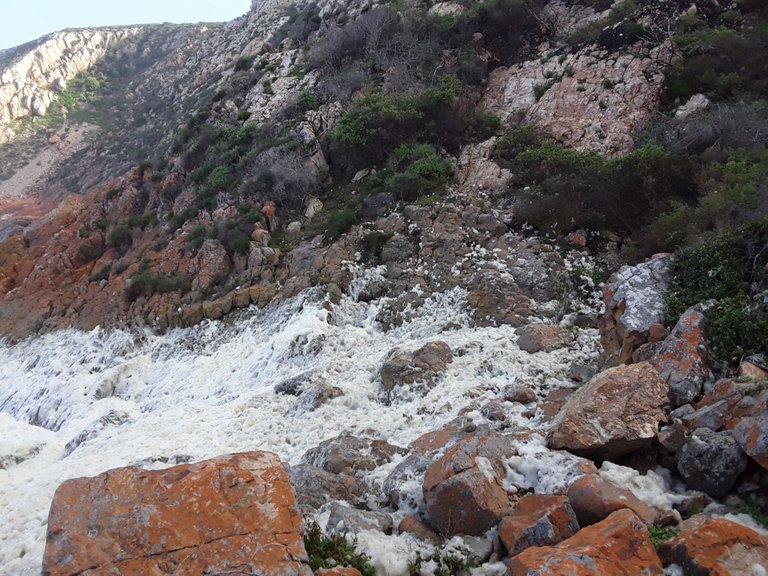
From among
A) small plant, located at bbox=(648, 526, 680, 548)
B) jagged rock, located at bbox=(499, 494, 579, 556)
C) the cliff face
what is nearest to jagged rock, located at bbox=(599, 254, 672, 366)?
small plant, located at bbox=(648, 526, 680, 548)

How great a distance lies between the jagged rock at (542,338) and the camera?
906 cm

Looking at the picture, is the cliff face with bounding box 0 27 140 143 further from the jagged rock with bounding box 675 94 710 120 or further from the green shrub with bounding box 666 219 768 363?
the green shrub with bounding box 666 219 768 363

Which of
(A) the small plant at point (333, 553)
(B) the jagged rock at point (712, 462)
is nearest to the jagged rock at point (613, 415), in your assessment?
(B) the jagged rock at point (712, 462)

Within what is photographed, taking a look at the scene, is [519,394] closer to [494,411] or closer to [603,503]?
[494,411]

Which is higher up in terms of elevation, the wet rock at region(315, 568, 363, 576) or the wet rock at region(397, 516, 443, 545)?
the wet rock at region(315, 568, 363, 576)

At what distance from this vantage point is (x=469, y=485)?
5070mm

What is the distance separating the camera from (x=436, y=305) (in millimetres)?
11609

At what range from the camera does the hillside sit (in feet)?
15.8

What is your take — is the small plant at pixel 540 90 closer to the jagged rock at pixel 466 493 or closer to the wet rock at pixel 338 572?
the jagged rock at pixel 466 493

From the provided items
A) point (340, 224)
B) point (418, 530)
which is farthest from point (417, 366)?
point (340, 224)

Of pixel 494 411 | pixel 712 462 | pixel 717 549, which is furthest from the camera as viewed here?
pixel 494 411

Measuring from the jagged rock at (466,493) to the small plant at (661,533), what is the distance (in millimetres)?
1323

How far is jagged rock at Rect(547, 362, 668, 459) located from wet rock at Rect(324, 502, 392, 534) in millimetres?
2205

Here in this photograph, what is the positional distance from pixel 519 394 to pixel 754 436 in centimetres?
325
